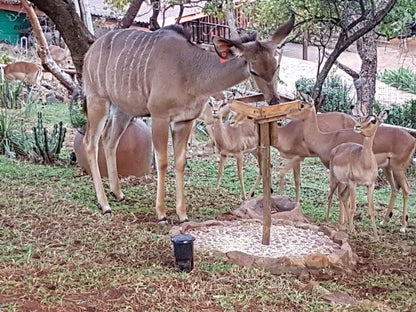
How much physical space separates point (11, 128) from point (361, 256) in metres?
5.94

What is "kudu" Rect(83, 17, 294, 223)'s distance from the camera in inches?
198

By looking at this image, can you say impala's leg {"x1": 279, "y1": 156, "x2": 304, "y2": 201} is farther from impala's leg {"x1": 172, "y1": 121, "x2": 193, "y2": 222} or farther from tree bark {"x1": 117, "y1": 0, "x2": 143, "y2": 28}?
tree bark {"x1": 117, "y1": 0, "x2": 143, "y2": 28}

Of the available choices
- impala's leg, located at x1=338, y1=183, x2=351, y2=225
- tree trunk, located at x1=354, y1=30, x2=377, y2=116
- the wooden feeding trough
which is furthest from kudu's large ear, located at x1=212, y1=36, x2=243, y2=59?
tree trunk, located at x1=354, y1=30, x2=377, y2=116

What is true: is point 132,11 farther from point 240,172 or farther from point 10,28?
point 10,28

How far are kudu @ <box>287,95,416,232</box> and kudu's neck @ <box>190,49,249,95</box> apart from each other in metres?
1.36

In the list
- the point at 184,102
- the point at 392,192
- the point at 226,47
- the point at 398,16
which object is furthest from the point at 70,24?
the point at 398,16

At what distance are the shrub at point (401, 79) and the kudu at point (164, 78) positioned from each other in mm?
11285

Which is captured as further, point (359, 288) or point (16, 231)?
point (16, 231)

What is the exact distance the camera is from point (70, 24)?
7.27 metres

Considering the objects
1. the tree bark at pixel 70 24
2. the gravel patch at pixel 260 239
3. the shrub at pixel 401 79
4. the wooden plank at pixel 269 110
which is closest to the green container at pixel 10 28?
the shrub at pixel 401 79

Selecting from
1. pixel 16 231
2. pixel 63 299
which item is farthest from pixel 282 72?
pixel 63 299

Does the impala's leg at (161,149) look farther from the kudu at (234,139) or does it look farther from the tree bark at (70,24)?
the tree bark at (70,24)

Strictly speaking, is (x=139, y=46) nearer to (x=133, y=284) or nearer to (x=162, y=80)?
(x=162, y=80)

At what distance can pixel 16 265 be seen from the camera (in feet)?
13.1
